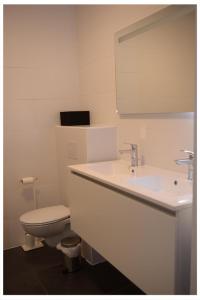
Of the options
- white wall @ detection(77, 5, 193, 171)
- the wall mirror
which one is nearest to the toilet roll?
white wall @ detection(77, 5, 193, 171)

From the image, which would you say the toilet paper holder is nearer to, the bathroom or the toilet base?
the bathroom

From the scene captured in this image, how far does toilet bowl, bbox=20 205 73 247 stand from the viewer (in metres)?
2.30

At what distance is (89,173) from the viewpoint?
6.04ft

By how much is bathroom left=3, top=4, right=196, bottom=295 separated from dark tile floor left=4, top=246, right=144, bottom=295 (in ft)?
0.39

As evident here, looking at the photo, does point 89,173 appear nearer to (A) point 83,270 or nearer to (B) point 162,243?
(B) point 162,243

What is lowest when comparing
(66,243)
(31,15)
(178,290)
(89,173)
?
(66,243)

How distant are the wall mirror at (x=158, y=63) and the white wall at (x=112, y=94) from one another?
75 mm

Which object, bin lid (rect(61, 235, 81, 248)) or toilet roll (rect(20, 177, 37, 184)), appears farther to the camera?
toilet roll (rect(20, 177, 37, 184))

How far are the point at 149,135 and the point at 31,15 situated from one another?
5.66 feet

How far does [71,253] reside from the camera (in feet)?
7.30

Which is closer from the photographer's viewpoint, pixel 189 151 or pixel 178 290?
pixel 178 290
